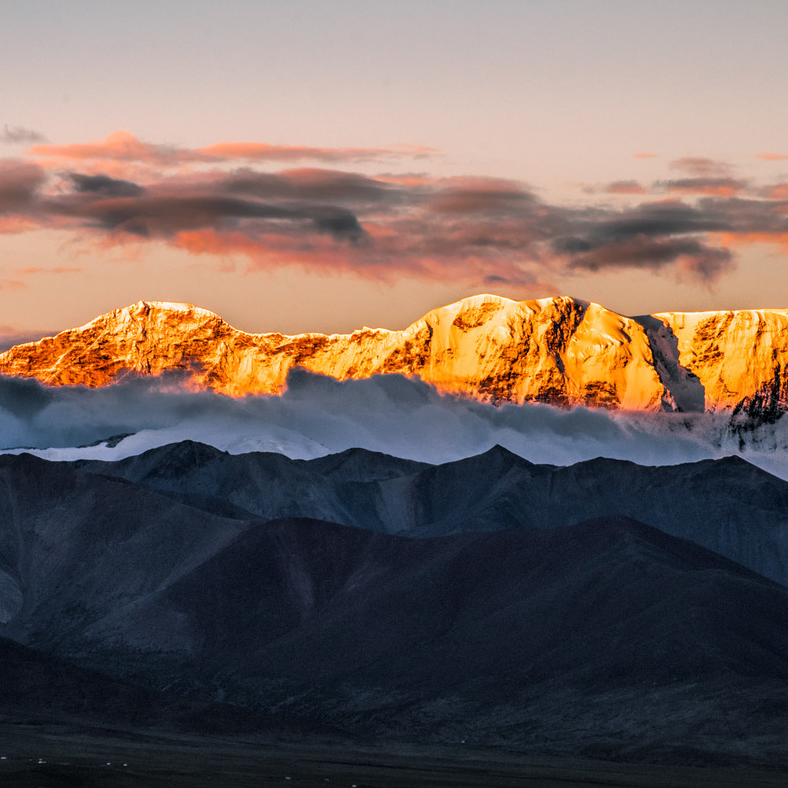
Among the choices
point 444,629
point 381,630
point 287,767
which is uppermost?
point 287,767

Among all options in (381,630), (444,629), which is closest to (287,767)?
(444,629)

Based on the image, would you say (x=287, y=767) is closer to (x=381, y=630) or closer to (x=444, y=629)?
(x=444, y=629)

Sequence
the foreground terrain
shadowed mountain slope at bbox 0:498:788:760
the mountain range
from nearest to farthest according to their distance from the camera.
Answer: the foreground terrain → the mountain range → shadowed mountain slope at bbox 0:498:788:760

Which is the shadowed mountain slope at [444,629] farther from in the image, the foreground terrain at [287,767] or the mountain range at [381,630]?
the foreground terrain at [287,767]

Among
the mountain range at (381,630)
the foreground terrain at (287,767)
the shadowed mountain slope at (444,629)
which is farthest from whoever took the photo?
the shadowed mountain slope at (444,629)

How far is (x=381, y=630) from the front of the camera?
408ft

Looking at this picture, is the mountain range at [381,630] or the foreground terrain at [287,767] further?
the mountain range at [381,630]

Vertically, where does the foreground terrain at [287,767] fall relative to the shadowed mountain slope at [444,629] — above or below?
above

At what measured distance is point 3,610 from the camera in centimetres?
14512

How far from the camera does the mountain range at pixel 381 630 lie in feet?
321

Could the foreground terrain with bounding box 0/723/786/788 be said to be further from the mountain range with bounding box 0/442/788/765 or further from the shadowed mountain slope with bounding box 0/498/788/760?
the shadowed mountain slope with bounding box 0/498/788/760

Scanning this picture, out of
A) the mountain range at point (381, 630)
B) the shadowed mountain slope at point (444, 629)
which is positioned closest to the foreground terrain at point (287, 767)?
the mountain range at point (381, 630)

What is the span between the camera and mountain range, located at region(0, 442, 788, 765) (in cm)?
9788

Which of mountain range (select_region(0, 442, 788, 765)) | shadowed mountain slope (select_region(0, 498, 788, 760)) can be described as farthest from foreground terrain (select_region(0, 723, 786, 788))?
shadowed mountain slope (select_region(0, 498, 788, 760))
